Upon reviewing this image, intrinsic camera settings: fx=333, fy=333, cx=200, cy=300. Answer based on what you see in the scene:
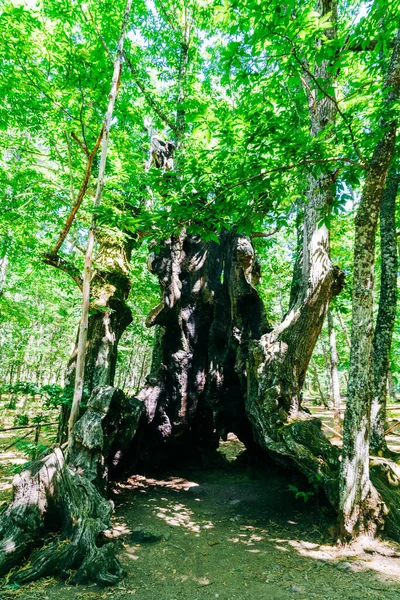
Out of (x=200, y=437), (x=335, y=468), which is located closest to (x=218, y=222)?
(x=335, y=468)

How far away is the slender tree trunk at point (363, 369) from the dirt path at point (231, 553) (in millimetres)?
468

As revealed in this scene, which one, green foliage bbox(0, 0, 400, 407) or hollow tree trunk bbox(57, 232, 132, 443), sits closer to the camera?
green foliage bbox(0, 0, 400, 407)

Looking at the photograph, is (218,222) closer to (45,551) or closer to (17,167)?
(45,551)

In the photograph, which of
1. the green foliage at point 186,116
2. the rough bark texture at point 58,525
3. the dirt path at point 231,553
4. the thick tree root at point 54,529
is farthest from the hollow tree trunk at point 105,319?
the dirt path at point 231,553

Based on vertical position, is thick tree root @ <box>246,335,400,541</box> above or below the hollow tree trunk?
below

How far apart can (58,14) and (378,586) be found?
11.8 m

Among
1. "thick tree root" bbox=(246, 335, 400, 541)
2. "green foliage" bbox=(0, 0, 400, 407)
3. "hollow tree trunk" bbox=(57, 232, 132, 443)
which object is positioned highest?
"green foliage" bbox=(0, 0, 400, 407)

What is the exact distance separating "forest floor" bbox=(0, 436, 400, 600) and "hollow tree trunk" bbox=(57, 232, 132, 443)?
2.30m

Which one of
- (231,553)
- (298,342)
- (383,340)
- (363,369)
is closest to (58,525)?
(231,553)

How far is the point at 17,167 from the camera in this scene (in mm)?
8930

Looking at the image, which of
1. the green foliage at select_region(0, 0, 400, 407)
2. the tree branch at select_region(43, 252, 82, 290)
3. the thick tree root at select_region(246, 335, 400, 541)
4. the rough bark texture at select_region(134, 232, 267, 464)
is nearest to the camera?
the green foliage at select_region(0, 0, 400, 407)

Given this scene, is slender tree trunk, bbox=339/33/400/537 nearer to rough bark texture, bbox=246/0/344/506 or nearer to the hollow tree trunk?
rough bark texture, bbox=246/0/344/506

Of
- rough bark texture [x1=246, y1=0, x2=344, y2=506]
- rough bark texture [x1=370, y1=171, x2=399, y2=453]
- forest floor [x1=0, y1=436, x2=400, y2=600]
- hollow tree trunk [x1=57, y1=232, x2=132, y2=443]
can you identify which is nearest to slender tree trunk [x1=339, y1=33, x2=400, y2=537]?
forest floor [x1=0, y1=436, x2=400, y2=600]

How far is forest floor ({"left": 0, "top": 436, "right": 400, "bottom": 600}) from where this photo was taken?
3498mm
